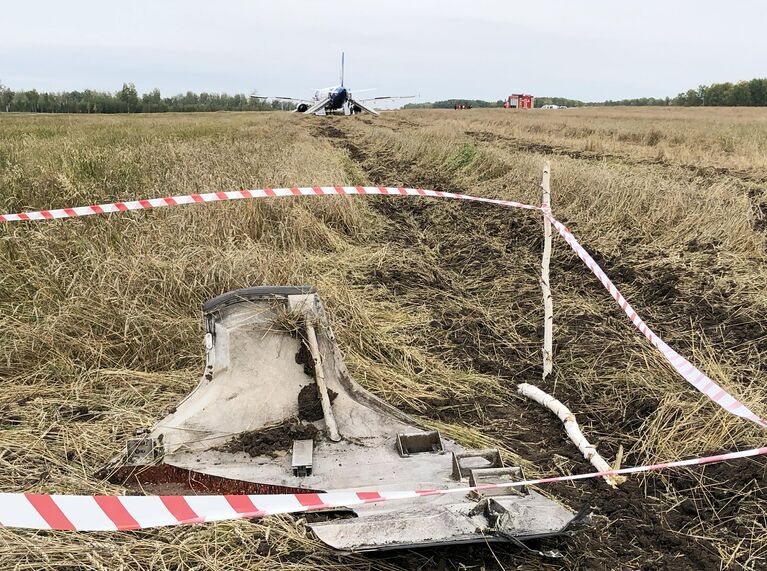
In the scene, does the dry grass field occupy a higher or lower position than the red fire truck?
lower

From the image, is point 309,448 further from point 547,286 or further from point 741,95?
point 741,95

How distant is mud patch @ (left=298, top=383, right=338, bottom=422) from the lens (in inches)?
111

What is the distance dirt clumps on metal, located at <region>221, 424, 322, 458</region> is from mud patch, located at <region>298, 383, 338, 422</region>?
69mm

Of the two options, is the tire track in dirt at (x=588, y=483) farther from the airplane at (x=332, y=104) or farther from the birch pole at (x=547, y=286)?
the airplane at (x=332, y=104)

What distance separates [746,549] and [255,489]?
203 centimetres

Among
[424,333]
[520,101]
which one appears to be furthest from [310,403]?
[520,101]

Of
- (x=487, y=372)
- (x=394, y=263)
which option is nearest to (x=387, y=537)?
(x=487, y=372)

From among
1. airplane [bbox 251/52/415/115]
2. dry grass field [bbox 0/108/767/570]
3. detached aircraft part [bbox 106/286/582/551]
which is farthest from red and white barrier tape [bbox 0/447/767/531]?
airplane [bbox 251/52/415/115]

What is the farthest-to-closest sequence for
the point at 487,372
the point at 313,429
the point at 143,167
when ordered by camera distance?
the point at 143,167, the point at 487,372, the point at 313,429

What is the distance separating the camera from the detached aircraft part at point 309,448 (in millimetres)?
1997

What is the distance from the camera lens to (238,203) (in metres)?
6.29

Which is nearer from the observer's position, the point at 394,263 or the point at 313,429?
the point at 313,429

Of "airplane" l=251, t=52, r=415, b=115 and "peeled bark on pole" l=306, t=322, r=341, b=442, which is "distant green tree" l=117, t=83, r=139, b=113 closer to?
"airplane" l=251, t=52, r=415, b=115

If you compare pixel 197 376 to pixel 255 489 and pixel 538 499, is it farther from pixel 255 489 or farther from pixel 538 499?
pixel 538 499
